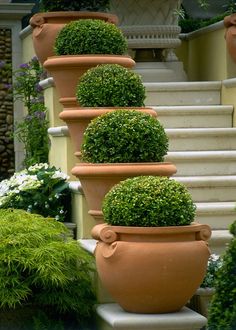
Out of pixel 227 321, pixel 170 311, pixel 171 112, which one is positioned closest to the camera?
pixel 227 321

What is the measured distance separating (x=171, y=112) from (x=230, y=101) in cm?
57

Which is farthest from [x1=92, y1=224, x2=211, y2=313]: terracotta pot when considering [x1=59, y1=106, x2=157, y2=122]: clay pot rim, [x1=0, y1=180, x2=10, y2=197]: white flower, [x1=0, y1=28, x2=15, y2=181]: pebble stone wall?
[x1=0, y1=28, x2=15, y2=181]: pebble stone wall

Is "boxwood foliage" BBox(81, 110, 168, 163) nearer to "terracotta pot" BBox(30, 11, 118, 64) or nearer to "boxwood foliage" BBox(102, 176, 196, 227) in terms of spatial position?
"boxwood foliage" BBox(102, 176, 196, 227)

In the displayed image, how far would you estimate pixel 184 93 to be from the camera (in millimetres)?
8867

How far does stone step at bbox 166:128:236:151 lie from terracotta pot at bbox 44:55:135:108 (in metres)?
0.80

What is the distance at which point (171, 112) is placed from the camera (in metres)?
8.48

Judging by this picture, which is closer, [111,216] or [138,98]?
[111,216]

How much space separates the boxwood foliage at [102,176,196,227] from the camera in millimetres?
5992

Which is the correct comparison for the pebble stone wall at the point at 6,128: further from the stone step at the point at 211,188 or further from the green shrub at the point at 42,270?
the green shrub at the point at 42,270

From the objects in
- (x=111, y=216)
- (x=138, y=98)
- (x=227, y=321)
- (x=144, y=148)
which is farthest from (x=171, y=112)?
(x=227, y=321)

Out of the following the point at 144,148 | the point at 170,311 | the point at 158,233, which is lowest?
the point at 170,311

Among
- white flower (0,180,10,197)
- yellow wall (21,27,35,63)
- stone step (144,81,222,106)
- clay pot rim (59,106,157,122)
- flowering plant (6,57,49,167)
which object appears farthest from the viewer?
yellow wall (21,27,35,63)

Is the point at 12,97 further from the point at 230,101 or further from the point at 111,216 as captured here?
the point at 111,216

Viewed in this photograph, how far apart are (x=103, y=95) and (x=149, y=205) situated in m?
1.45
